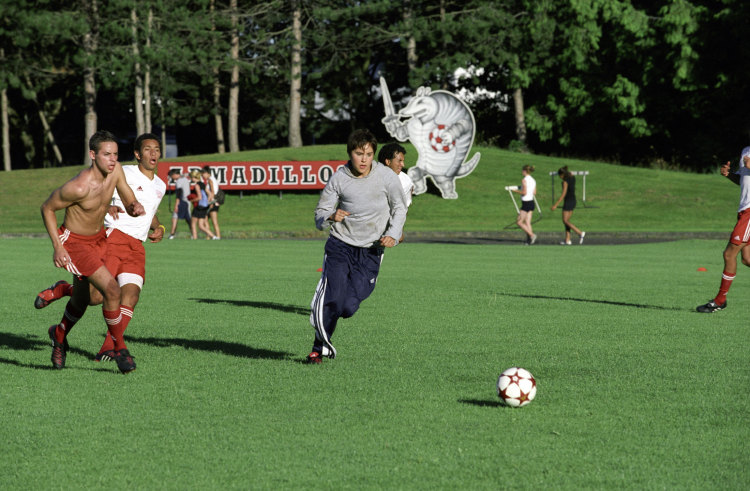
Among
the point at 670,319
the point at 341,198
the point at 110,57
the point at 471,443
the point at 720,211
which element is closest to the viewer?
the point at 471,443

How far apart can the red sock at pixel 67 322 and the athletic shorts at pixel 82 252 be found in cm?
49

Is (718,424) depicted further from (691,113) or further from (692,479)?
(691,113)

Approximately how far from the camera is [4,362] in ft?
27.3

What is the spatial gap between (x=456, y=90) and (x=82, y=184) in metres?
57.8

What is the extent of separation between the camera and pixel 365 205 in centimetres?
808

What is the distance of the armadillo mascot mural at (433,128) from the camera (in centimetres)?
4041

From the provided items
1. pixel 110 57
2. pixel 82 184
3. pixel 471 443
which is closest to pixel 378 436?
pixel 471 443

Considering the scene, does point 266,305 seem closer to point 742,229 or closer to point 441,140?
point 742,229

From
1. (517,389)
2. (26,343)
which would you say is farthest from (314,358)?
(26,343)

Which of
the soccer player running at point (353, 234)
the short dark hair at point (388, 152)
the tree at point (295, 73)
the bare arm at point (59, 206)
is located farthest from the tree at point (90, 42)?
the soccer player running at point (353, 234)

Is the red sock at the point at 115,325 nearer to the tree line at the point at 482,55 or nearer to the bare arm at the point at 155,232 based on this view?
the bare arm at the point at 155,232

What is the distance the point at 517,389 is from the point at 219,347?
3675mm

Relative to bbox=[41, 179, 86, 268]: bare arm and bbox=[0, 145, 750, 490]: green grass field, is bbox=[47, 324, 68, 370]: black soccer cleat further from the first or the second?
bbox=[41, 179, 86, 268]: bare arm

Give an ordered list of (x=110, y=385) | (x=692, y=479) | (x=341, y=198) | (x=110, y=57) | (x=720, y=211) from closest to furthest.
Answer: (x=692, y=479) < (x=110, y=385) < (x=341, y=198) < (x=720, y=211) < (x=110, y=57)
